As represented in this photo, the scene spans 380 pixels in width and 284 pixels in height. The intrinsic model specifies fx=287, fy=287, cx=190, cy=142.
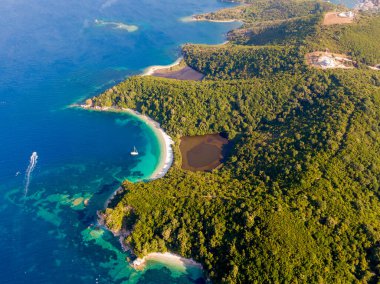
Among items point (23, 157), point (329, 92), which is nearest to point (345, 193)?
point (329, 92)

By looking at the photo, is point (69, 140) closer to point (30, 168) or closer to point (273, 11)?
point (30, 168)

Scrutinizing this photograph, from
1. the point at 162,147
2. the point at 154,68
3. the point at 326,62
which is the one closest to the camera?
the point at 162,147

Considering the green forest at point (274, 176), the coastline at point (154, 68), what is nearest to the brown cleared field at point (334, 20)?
the green forest at point (274, 176)

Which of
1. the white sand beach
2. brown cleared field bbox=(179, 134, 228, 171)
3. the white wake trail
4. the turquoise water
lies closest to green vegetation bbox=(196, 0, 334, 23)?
the turquoise water

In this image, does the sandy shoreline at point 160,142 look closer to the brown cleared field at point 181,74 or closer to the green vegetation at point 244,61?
the brown cleared field at point 181,74

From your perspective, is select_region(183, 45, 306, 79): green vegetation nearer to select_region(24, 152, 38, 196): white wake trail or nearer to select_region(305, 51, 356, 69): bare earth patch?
select_region(305, 51, 356, 69): bare earth patch

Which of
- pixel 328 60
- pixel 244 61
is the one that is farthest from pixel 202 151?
pixel 328 60
